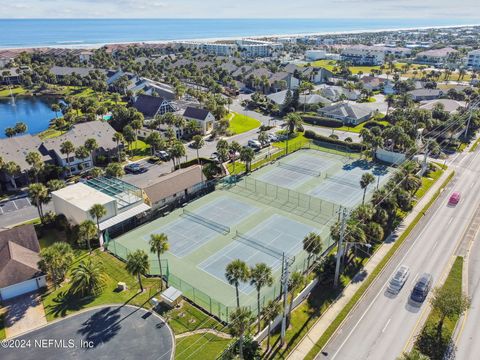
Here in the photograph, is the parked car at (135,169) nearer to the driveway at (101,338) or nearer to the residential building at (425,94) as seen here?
the driveway at (101,338)

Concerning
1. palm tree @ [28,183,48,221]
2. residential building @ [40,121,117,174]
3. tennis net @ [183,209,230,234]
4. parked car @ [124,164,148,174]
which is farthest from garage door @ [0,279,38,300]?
residential building @ [40,121,117,174]

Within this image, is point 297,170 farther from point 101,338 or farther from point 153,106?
point 153,106

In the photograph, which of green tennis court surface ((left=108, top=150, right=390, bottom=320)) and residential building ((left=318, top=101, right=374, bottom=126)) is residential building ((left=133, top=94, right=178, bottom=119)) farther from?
green tennis court surface ((left=108, top=150, right=390, bottom=320))

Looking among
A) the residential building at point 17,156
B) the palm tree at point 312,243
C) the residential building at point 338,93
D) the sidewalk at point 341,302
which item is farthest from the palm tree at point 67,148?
the residential building at point 338,93

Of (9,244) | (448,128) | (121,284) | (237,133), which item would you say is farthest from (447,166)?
(9,244)

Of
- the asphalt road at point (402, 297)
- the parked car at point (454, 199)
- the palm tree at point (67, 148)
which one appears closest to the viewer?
the asphalt road at point (402, 297)

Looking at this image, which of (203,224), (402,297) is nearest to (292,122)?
(203,224)
